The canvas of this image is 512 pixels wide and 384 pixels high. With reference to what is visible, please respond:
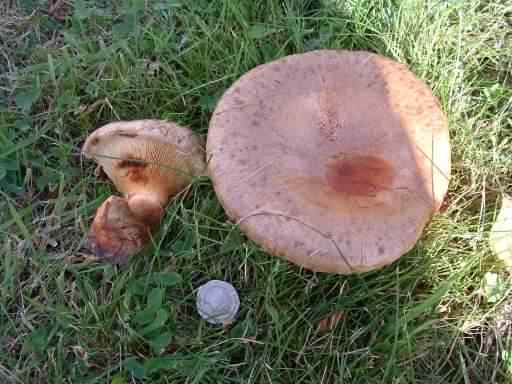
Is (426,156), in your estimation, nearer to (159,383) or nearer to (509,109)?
(509,109)

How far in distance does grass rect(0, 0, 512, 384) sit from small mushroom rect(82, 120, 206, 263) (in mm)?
79

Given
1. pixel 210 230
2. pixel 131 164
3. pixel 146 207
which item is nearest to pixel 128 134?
pixel 131 164

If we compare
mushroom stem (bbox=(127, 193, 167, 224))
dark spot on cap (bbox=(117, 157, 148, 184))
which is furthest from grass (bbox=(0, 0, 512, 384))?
dark spot on cap (bbox=(117, 157, 148, 184))

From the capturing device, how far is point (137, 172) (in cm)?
229

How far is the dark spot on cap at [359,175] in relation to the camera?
1.94 meters

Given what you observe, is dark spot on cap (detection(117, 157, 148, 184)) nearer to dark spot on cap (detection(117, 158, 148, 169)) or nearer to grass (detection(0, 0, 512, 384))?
dark spot on cap (detection(117, 158, 148, 169))

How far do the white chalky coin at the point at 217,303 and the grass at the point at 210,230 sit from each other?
68 mm

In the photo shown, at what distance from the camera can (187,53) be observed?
106 inches

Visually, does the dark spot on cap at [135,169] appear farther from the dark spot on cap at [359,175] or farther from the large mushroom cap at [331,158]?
the dark spot on cap at [359,175]

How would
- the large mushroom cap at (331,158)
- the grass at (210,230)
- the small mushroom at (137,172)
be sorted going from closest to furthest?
the large mushroom cap at (331,158) → the grass at (210,230) → the small mushroom at (137,172)

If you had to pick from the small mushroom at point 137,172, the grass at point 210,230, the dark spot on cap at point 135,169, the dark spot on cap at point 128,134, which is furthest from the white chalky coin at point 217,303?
the dark spot on cap at point 128,134

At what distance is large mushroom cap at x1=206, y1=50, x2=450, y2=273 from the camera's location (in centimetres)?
186

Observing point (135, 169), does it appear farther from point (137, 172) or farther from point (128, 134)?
point (128, 134)

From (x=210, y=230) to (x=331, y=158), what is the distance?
65 cm
